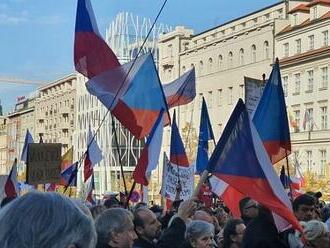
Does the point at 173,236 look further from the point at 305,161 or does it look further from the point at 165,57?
the point at 165,57

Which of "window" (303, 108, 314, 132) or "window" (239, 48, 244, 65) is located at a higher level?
"window" (239, 48, 244, 65)

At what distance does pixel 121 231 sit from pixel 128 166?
80082 mm

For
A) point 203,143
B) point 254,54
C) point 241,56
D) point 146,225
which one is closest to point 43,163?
point 146,225

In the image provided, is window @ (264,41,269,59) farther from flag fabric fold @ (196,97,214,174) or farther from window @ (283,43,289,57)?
flag fabric fold @ (196,97,214,174)

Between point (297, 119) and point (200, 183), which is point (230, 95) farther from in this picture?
point (200, 183)

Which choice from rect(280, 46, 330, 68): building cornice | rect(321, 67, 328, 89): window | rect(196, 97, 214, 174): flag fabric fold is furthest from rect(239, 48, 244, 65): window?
rect(196, 97, 214, 174): flag fabric fold

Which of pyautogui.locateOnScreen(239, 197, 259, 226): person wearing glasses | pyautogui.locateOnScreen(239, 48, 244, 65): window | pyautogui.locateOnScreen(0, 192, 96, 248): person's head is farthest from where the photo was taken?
pyautogui.locateOnScreen(239, 48, 244, 65): window

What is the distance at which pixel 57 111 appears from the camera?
342ft

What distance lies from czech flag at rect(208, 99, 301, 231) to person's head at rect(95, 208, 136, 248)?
56.9 inches

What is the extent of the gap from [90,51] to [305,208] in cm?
595

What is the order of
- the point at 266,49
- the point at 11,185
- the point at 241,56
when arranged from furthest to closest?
the point at 241,56, the point at 266,49, the point at 11,185

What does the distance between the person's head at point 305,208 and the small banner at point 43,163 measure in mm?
4709

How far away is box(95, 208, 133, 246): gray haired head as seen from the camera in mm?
4516

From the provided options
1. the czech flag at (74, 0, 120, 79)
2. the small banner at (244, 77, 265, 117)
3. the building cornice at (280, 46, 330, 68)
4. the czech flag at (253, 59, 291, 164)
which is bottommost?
the czech flag at (253, 59, 291, 164)
